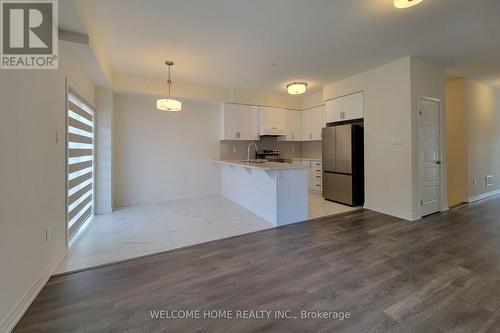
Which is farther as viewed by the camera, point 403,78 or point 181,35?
point 403,78

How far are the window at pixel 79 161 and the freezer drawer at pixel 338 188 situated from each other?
4.61 meters

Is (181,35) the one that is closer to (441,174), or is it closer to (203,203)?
(203,203)

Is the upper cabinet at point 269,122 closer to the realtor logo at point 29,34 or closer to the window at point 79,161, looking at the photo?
the window at point 79,161

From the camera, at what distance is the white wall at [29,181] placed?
4.83 feet

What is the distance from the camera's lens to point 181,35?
290 centimetres

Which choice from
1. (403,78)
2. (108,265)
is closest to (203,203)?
(108,265)

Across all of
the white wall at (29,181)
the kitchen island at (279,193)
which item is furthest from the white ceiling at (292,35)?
the kitchen island at (279,193)

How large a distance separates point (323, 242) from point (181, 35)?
3.29 meters

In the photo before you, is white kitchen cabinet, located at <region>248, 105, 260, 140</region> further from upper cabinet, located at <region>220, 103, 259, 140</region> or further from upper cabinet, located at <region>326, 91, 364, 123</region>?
upper cabinet, located at <region>326, 91, 364, 123</region>

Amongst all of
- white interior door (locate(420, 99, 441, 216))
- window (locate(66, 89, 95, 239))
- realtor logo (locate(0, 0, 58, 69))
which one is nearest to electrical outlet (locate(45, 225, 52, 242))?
window (locate(66, 89, 95, 239))

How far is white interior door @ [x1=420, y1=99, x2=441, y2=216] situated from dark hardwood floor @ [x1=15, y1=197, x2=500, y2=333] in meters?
0.99

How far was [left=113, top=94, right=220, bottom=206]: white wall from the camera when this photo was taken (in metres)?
4.79

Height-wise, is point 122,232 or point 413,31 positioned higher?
point 413,31

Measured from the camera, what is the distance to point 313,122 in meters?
6.12
